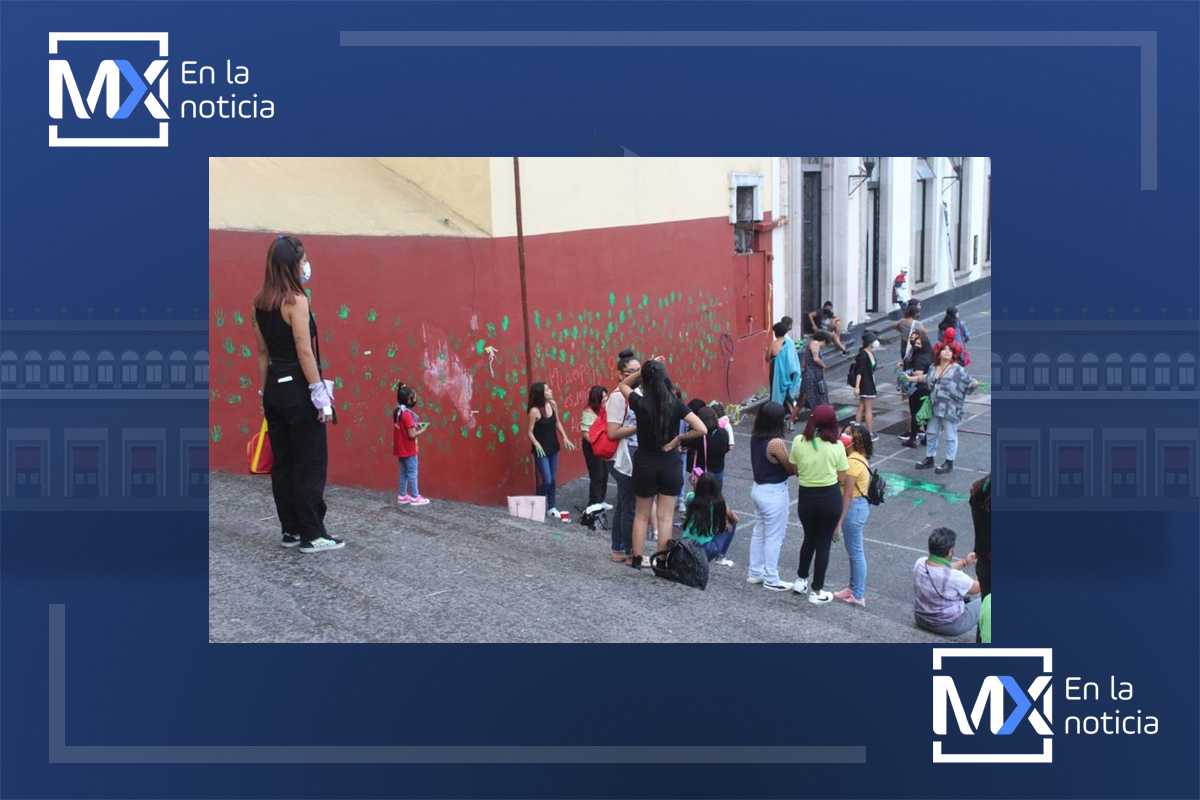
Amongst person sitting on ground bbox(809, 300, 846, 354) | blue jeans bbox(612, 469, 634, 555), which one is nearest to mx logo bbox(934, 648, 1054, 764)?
blue jeans bbox(612, 469, 634, 555)

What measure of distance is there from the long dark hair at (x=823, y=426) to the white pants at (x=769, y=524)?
65 centimetres

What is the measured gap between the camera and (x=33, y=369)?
4.96 metres

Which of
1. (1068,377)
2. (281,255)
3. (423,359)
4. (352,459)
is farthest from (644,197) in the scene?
(1068,377)

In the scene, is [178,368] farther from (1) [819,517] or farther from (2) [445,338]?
(2) [445,338]

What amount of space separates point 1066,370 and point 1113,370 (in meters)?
0.18

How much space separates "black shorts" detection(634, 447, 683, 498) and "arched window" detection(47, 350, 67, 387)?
3744 millimetres

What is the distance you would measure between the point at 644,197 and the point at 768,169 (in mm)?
4112

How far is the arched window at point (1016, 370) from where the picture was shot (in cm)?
491

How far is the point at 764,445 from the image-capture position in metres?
7.80

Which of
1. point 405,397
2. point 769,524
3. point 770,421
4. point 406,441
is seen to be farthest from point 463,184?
point 769,524

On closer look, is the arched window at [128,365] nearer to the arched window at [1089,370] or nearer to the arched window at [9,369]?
the arched window at [9,369]

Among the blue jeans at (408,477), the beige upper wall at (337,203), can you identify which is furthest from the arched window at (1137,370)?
the blue jeans at (408,477)

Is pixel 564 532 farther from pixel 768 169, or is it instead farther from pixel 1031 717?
pixel 768 169

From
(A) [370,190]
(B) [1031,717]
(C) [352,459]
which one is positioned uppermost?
(A) [370,190]
